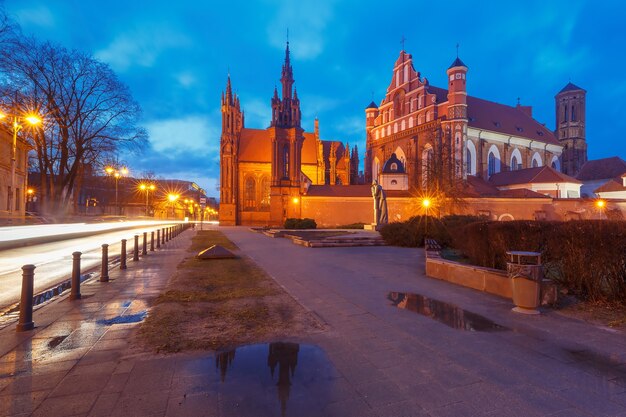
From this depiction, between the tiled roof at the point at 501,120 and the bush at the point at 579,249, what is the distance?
163ft

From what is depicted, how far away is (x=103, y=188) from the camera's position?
78312mm

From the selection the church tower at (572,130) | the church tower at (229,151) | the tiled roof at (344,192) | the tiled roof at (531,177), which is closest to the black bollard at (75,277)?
the tiled roof at (344,192)

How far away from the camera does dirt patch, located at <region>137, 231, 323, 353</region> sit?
15.1ft

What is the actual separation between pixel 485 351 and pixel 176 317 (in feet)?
15.1

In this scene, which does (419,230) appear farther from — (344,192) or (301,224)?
(344,192)

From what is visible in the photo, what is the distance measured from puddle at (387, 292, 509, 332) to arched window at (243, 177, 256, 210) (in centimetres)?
5422

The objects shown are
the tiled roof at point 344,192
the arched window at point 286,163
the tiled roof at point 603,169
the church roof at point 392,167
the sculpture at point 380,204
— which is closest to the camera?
the sculpture at point 380,204

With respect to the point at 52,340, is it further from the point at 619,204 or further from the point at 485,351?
the point at 619,204

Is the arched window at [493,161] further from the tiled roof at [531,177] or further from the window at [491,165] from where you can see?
the tiled roof at [531,177]

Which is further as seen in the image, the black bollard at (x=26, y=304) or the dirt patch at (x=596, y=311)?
the dirt patch at (x=596, y=311)

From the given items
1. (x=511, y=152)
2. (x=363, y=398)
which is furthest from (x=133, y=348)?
(x=511, y=152)

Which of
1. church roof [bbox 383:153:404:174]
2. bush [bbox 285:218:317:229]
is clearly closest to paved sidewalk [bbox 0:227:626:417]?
bush [bbox 285:218:317:229]

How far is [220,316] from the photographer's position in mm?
5664

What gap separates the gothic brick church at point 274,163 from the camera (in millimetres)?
Answer: 49969
